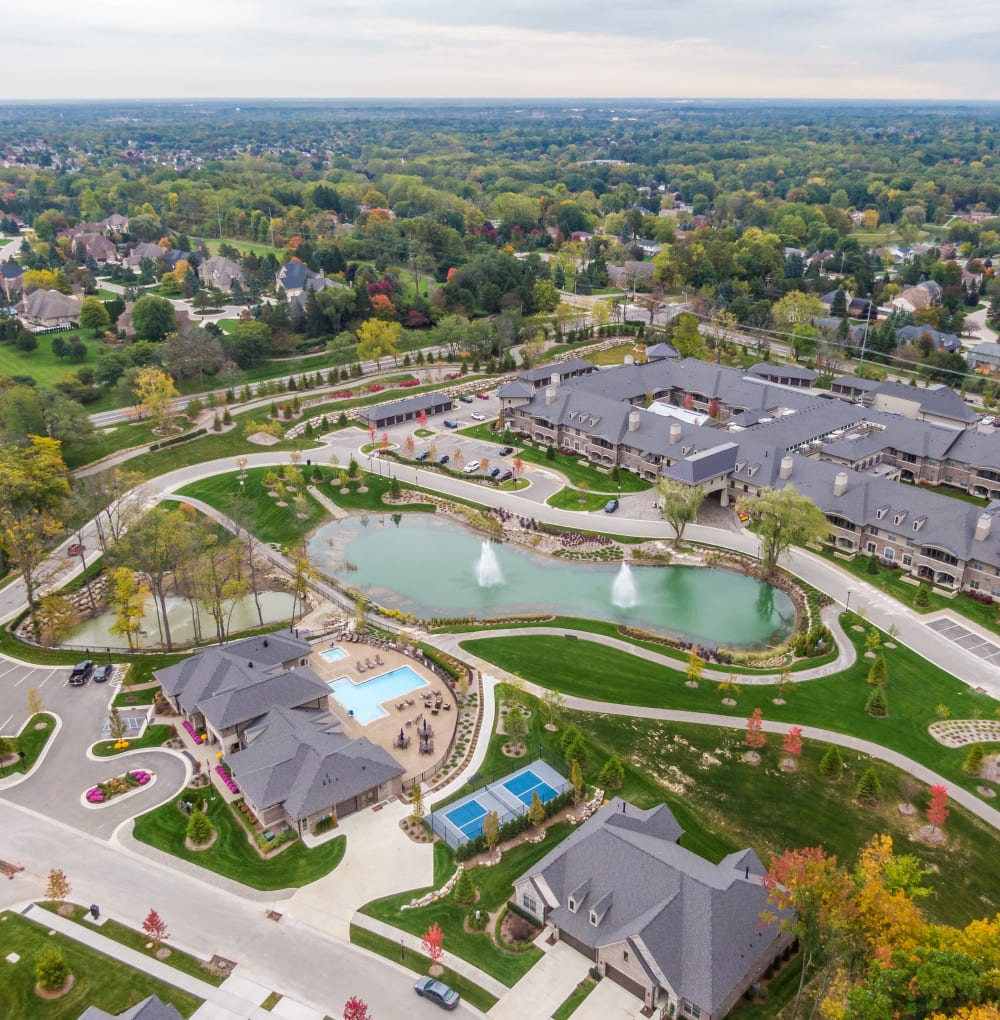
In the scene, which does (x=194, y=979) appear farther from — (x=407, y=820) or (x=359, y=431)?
(x=359, y=431)

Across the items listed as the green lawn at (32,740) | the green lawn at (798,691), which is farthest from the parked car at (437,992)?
the green lawn at (32,740)

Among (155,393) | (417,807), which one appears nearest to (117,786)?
(417,807)

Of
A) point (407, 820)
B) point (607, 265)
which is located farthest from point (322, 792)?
point (607, 265)

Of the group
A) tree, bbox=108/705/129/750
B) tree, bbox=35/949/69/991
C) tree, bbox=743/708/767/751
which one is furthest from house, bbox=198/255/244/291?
tree, bbox=35/949/69/991

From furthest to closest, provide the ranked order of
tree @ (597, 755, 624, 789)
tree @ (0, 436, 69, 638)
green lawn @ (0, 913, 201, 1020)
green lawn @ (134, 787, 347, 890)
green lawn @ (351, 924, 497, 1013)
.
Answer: tree @ (0, 436, 69, 638) < tree @ (597, 755, 624, 789) < green lawn @ (134, 787, 347, 890) < green lawn @ (351, 924, 497, 1013) < green lawn @ (0, 913, 201, 1020)

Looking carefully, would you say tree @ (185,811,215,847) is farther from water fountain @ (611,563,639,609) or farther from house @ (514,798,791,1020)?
water fountain @ (611,563,639,609)

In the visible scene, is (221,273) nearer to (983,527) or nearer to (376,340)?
(376,340)
